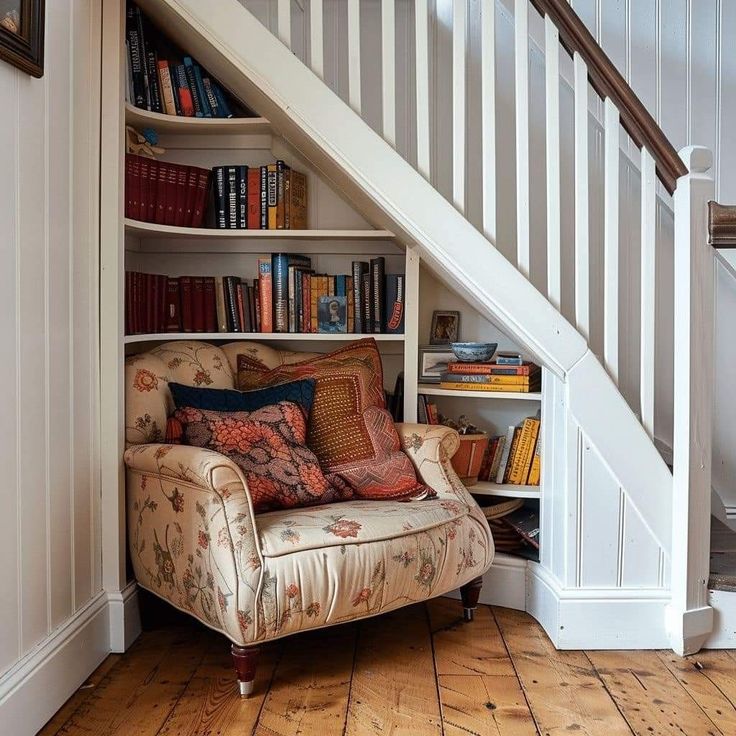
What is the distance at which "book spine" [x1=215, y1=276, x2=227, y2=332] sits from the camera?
9.18 ft

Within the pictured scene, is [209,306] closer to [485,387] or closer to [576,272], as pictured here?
[485,387]

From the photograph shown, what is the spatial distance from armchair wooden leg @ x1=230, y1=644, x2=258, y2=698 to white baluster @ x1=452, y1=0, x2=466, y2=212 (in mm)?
1286

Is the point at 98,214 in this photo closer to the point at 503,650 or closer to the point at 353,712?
the point at 353,712

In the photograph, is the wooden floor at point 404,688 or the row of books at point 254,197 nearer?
the wooden floor at point 404,688

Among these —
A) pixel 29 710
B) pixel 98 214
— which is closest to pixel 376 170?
pixel 98 214

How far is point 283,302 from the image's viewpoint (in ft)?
9.14

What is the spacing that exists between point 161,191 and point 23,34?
0.88 meters

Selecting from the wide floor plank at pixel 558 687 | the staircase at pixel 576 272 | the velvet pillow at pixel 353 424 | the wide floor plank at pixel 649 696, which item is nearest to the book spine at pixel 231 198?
the staircase at pixel 576 272

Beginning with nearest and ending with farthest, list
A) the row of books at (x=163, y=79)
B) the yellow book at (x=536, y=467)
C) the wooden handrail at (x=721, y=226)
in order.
Answer: 1. the wooden handrail at (x=721, y=226)
2. the row of books at (x=163, y=79)
3. the yellow book at (x=536, y=467)

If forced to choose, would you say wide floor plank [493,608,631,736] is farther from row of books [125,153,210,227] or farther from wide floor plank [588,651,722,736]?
row of books [125,153,210,227]

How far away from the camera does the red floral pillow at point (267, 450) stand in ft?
7.32

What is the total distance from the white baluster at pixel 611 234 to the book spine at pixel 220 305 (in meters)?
1.25

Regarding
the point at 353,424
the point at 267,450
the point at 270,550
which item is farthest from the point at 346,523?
the point at 353,424

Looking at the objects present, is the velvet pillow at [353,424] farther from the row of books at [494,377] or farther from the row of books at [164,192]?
the row of books at [164,192]
